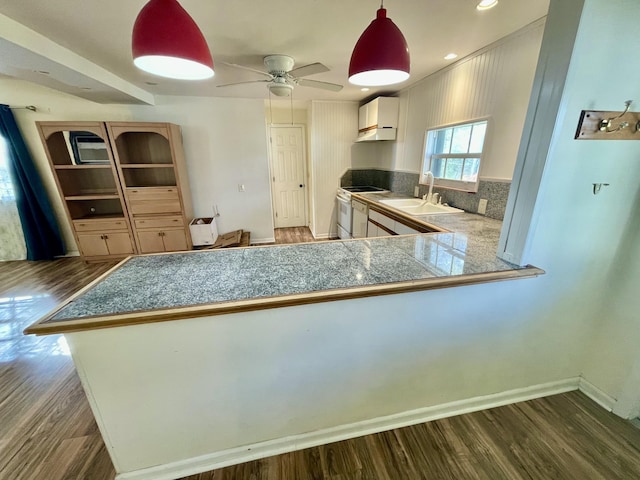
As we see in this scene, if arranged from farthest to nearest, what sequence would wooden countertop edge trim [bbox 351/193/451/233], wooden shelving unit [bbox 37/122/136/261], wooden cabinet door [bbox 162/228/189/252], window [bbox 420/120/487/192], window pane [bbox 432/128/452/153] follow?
wooden cabinet door [bbox 162/228/189/252]
wooden shelving unit [bbox 37/122/136/261]
window pane [bbox 432/128/452/153]
window [bbox 420/120/487/192]
wooden countertop edge trim [bbox 351/193/451/233]

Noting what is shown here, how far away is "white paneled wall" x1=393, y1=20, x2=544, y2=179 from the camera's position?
6.01 ft

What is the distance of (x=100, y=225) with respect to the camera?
3.61m

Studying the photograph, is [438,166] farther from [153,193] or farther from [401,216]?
[153,193]

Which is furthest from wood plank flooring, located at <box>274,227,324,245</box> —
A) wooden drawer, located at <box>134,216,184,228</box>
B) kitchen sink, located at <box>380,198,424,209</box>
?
kitchen sink, located at <box>380,198,424,209</box>

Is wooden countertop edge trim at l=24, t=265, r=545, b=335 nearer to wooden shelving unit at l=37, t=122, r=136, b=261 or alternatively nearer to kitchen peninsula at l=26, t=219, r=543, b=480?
kitchen peninsula at l=26, t=219, r=543, b=480

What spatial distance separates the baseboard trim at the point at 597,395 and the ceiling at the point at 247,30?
7.95 feet

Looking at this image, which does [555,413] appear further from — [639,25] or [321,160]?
[321,160]

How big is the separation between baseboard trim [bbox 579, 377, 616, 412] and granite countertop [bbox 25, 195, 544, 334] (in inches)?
42.3

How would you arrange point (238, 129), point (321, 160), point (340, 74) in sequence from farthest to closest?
point (321, 160) → point (238, 129) → point (340, 74)

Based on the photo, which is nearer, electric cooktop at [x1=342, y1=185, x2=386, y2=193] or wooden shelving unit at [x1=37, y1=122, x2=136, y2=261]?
wooden shelving unit at [x1=37, y1=122, x2=136, y2=261]

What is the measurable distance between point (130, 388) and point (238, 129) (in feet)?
12.6

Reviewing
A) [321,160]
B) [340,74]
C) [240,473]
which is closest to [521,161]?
[240,473]

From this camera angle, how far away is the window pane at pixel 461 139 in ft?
8.11

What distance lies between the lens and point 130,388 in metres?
1.04
